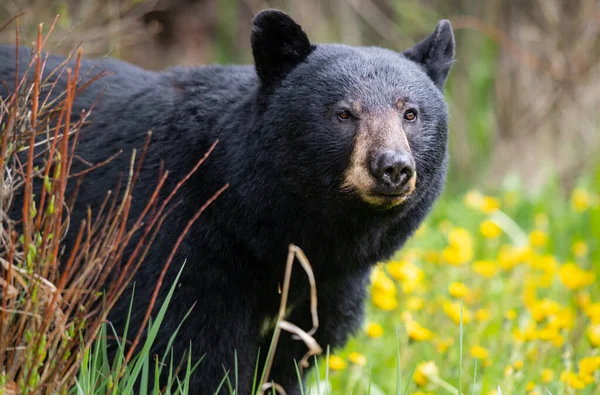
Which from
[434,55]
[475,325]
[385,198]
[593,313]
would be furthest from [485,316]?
[385,198]

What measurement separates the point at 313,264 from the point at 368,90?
2.47 feet

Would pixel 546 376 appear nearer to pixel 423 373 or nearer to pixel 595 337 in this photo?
pixel 595 337

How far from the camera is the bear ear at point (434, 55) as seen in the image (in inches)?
148

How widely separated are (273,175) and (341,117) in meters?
0.35

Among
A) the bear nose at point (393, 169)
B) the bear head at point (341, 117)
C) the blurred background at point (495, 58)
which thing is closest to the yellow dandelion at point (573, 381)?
the bear head at point (341, 117)

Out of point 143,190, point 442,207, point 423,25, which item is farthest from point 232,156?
point 423,25

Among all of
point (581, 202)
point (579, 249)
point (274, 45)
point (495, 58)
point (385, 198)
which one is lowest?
point (579, 249)

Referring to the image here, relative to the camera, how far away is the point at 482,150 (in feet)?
27.1

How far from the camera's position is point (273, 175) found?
11.0 feet

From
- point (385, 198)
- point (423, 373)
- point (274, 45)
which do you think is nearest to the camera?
point (385, 198)

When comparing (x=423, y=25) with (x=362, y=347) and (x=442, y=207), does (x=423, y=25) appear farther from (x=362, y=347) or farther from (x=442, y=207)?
(x=362, y=347)

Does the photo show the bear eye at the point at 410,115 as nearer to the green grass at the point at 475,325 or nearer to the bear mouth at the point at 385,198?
the bear mouth at the point at 385,198

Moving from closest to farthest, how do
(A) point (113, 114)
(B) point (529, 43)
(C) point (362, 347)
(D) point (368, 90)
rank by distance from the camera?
(D) point (368, 90) → (A) point (113, 114) → (C) point (362, 347) → (B) point (529, 43)

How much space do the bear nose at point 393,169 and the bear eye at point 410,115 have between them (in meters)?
0.33
